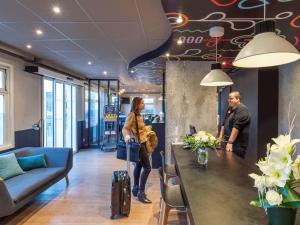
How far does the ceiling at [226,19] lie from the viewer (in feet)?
7.69

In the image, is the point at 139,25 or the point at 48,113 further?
the point at 48,113

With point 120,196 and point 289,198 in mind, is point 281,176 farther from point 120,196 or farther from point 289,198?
point 120,196

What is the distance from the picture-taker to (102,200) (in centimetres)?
391

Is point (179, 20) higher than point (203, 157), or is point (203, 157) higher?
point (179, 20)

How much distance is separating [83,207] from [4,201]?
3.77ft


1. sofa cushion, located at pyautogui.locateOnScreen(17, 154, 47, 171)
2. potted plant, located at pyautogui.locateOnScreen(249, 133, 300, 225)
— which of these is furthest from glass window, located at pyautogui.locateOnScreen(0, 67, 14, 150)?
potted plant, located at pyautogui.locateOnScreen(249, 133, 300, 225)

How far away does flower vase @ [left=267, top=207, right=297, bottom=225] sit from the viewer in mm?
1114

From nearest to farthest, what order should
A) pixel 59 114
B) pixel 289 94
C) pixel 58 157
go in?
pixel 58 157 < pixel 289 94 < pixel 59 114

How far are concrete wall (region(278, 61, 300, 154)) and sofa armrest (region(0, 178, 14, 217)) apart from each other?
4.54 meters

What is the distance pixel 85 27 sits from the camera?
354 cm

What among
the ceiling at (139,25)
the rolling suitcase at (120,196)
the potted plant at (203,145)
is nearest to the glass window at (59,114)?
the ceiling at (139,25)

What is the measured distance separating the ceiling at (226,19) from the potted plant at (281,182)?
1.66 m

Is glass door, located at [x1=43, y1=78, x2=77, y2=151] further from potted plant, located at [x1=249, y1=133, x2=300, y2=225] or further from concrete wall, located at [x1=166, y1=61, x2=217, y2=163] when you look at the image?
potted plant, located at [x1=249, y1=133, x2=300, y2=225]

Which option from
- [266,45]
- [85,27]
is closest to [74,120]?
[85,27]
